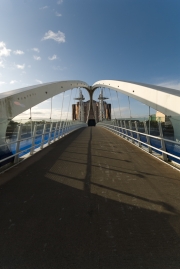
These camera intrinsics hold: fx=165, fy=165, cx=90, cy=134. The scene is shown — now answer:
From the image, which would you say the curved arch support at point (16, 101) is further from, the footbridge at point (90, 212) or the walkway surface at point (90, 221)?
the walkway surface at point (90, 221)

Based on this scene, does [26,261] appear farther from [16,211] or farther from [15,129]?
[15,129]

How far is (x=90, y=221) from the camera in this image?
2.33 metres

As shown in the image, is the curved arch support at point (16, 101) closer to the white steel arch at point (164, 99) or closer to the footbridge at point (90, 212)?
the footbridge at point (90, 212)

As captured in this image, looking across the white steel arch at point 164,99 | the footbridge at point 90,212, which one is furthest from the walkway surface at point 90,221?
the white steel arch at point 164,99

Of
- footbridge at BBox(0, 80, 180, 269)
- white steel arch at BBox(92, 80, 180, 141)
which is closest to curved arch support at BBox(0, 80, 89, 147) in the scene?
footbridge at BBox(0, 80, 180, 269)

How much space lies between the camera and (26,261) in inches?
67.1

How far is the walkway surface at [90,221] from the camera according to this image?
1.72 m

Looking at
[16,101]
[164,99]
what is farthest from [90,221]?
[16,101]

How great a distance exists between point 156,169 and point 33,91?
28.9ft

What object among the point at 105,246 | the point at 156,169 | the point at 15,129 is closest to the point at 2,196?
the point at 105,246

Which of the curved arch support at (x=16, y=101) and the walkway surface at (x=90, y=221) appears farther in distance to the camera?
the curved arch support at (x=16, y=101)

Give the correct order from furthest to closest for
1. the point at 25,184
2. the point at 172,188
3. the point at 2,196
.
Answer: the point at 25,184 < the point at 172,188 < the point at 2,196

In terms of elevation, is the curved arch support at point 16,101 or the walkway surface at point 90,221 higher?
the curved arch support at point 16,101

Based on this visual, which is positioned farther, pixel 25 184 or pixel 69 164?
pixel 69 164
